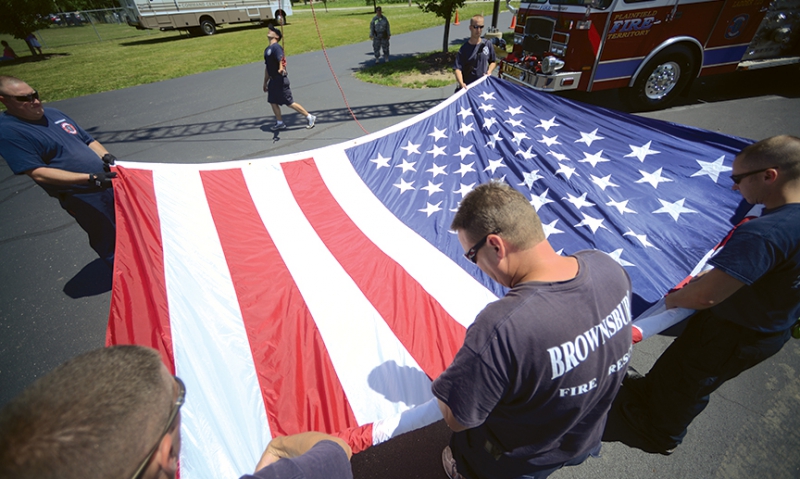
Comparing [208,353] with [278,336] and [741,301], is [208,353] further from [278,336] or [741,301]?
[741,301]

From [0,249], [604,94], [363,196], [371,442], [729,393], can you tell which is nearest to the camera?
[371,442]

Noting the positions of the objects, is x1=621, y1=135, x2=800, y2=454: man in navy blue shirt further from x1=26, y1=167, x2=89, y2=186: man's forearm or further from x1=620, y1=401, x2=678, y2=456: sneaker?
x1=26, y1=167, x2=89, y2=186: man's forearm

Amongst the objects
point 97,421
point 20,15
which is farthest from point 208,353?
point 20,15

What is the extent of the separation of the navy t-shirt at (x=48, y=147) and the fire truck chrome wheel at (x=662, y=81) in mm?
8616

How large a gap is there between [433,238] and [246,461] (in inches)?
73.3

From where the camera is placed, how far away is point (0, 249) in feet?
13.5

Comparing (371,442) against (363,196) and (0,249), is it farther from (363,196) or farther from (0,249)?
(0,249)

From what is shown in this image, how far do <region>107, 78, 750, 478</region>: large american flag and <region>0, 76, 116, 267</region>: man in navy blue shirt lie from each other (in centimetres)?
39

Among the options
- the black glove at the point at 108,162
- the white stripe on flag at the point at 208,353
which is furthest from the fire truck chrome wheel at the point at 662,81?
the black glove at the point at 108,162

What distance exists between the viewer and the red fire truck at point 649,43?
18.5 ft

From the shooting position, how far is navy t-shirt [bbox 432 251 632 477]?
0.97 m

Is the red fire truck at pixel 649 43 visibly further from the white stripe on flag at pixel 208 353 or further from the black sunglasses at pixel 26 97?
the black sunglasses at pixel 26 97

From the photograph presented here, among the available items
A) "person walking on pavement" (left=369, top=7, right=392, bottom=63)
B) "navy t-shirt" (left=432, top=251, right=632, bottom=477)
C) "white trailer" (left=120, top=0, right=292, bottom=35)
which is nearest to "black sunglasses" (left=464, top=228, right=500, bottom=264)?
"navy t-shirt" (left=432, top=251, right=632, bottom=477)

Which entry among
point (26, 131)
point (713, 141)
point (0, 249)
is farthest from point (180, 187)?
point (713, 141)
